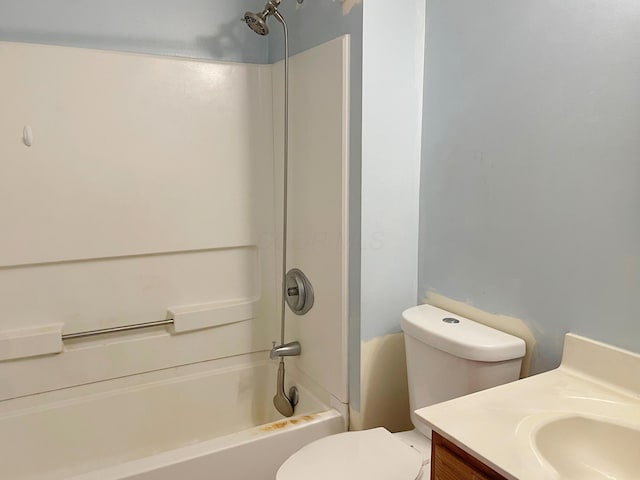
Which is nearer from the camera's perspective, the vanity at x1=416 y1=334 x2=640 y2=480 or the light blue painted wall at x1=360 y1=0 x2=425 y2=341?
the vanity at x1=416 y1=334 x2=640 y2=480

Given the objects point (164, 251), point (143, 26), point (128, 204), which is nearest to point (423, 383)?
→ point (164, 251)

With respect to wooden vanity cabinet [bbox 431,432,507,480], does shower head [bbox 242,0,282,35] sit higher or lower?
higher

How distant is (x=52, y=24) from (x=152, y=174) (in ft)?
2.02

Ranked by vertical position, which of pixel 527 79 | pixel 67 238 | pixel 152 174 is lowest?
pixel 67 238

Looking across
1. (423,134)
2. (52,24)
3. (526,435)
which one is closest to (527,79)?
(423,134)

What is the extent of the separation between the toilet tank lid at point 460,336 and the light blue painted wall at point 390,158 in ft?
0.45

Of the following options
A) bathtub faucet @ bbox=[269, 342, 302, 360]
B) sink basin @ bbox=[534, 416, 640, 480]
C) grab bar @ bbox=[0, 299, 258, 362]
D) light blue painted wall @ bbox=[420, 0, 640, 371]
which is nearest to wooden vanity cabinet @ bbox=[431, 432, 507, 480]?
A: sink basin @ bbox=[534, 416, 640, 480]

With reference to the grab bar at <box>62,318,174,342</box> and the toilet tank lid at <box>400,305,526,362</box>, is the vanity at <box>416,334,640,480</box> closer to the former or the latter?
the toilet tank lid at <box>400,305,526,362</box>

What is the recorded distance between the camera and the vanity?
0.89 metres

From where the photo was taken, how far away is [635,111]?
1.04 m

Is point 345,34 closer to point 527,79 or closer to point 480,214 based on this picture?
point 527,79

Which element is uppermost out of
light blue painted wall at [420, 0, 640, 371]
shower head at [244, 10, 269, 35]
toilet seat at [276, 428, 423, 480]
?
shower head at [244, 10, 269, 35]

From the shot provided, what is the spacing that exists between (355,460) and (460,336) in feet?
1.48

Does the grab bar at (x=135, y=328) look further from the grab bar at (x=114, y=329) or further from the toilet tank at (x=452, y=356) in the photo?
the toilet tank at (x=452, y=356)
